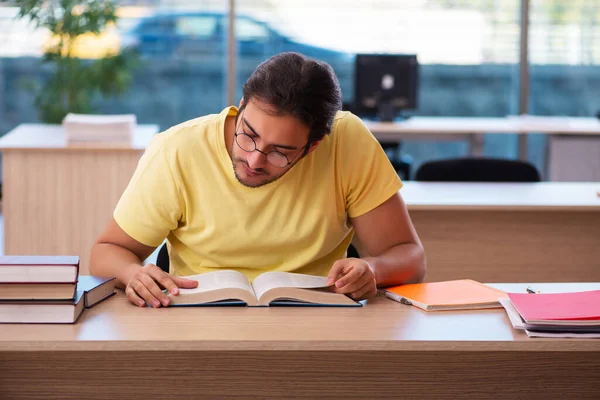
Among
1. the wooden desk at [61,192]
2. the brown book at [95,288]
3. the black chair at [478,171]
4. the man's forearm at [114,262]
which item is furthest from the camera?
the wooden desk at [61,192]

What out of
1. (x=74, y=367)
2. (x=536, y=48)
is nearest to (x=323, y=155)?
(x=74, y=367)

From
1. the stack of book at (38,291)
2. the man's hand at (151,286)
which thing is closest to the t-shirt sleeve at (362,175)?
the man's hand at (151,286)

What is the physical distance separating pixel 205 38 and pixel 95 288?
189 inches

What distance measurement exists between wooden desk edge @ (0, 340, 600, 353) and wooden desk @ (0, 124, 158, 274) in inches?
Answer: 101

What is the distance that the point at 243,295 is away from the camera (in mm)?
1668

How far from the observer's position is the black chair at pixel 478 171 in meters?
→ 3.43

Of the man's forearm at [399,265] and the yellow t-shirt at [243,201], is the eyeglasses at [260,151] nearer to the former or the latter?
the yellow t-shirt at [243,201]

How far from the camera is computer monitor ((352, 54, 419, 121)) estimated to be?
5625 millimetres

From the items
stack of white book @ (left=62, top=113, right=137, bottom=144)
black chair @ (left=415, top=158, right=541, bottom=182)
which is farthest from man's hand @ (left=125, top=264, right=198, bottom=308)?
stack of white book @ (left=62, top=113, right=137, bottom=144)

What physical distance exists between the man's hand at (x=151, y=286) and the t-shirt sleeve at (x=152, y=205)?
199 millimetres

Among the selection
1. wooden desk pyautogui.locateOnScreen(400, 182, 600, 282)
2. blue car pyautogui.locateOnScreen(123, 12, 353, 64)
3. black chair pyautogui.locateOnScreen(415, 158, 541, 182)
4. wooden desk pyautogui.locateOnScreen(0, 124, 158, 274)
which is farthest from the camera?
blue car pyautogui.locateOnScreen(123, 12, 353, 64)

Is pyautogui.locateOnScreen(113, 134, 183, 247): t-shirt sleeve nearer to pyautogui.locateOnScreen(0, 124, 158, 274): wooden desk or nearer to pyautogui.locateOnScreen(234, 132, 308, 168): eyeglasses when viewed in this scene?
pyautogui.locateOnScreen(234, 132, 308, 168): eyeglasses

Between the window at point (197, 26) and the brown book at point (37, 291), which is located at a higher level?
the window at point (197, 26)

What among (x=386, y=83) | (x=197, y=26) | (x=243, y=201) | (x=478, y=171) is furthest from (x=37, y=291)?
(x=197, y=26)
